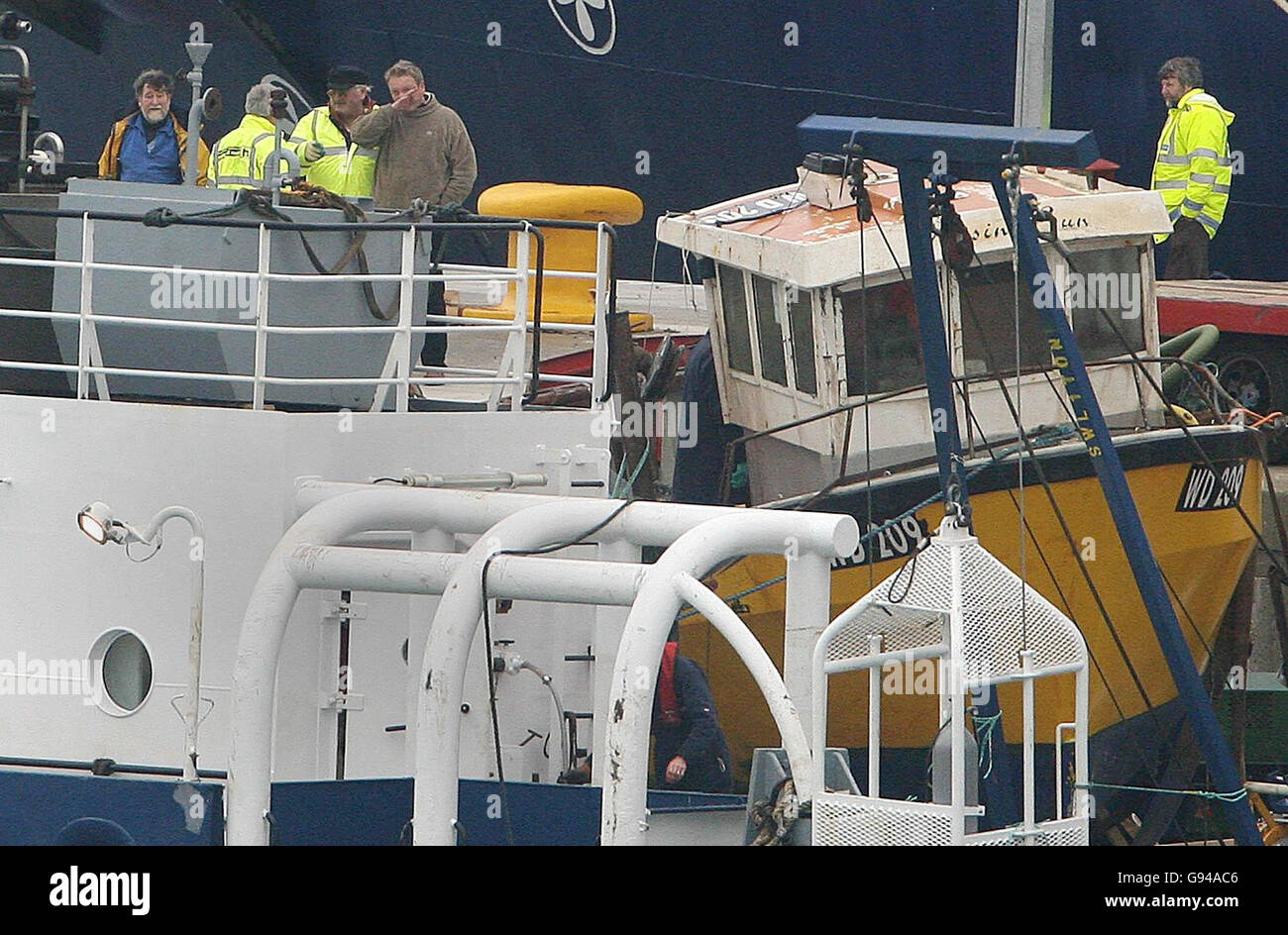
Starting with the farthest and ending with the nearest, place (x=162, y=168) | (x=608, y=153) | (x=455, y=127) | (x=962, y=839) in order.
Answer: (x=608, y=153) < (x=455, y=127) < (x=162, y=168) < (x=962, y=839)

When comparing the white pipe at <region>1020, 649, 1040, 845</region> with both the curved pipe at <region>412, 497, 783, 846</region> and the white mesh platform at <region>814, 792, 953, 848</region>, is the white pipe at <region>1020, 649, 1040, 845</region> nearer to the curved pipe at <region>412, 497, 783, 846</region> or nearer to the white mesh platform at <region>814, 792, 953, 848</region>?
the white mesh platform at <region>814, 792, 953, 848</region>

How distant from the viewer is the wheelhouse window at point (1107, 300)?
13.8 metres

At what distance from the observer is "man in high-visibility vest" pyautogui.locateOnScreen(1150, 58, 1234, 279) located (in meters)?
16.3

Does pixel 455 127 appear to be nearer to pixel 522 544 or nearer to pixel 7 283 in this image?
pixel 7 283

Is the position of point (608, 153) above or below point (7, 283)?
above

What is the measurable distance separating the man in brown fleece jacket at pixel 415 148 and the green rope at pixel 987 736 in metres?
4.25

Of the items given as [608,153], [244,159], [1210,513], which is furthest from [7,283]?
[608,153]

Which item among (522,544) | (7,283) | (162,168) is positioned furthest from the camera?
(162,168)

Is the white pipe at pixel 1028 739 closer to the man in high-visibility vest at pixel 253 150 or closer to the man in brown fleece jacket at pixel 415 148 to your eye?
the man in high-visibility vest at pixel 253 150

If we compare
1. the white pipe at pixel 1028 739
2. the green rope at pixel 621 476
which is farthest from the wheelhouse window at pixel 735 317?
the white pipe at pixel 1028 739

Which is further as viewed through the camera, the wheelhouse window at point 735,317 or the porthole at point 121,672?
the wheelhouse window at point 735,317

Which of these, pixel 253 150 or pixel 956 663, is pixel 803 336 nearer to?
pixel 253 150

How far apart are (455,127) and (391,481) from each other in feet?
13.5

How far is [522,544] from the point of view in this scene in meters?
8.00
